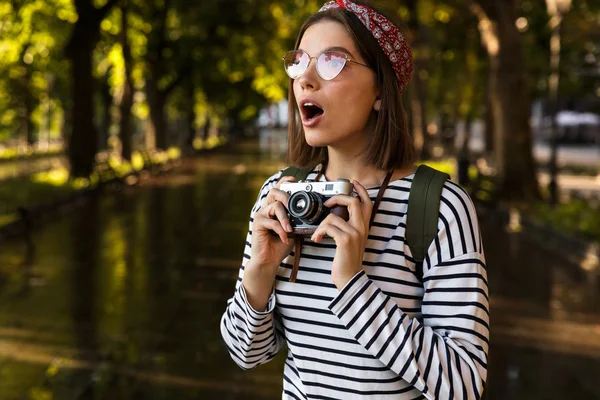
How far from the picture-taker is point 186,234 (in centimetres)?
1647

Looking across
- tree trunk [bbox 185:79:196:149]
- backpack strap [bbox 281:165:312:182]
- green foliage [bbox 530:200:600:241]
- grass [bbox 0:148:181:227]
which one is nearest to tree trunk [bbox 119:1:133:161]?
grass [bbox 0:148:181:227]

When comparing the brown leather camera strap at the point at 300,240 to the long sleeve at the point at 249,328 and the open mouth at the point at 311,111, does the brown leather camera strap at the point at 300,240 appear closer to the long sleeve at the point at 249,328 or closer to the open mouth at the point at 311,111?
the long sleeve at the point at 249,328

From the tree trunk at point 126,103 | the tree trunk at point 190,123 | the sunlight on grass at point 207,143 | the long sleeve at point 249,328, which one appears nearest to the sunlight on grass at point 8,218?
the long sleeve at point 249,328

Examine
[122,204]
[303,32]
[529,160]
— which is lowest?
[122,204]

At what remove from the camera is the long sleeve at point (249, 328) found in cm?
231

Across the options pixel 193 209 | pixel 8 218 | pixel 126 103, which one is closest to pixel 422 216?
pixel 8 218

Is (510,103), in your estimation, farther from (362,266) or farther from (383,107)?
(362,266)

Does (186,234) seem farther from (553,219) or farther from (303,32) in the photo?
(303,32)

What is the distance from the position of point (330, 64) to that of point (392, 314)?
25.4 inches

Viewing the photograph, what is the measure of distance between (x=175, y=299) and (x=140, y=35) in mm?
30771

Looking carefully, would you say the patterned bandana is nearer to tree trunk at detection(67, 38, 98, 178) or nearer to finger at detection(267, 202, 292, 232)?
finger at detection(267, 202, 292, 232)

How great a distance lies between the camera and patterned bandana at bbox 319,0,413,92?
224 centimetres

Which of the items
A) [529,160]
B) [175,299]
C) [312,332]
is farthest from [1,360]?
[529,160]

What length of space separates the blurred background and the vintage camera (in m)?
0.63
